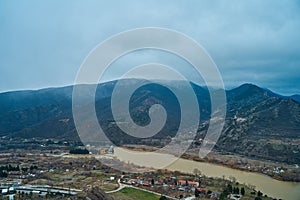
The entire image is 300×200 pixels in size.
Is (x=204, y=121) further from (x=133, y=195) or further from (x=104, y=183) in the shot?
(x=133, y=195)

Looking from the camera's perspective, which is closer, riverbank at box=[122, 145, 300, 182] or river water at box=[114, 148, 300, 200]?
river water at box=[114, 148, 300, 200]

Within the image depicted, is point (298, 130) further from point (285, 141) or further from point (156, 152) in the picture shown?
point (156, 152)

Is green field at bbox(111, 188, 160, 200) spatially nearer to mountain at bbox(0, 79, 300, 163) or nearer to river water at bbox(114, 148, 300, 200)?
river water at bbox(114, 148, 300, 200)

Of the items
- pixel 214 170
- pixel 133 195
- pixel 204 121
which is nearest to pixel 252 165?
pixel 214 170

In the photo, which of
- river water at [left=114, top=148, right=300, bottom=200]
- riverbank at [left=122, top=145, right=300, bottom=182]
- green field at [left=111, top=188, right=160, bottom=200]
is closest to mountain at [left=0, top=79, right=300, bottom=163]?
riverbank at [left=122, top=145, right=300, bottom=182]

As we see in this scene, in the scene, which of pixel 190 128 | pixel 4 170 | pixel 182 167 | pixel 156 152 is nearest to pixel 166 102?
pixel 190 128

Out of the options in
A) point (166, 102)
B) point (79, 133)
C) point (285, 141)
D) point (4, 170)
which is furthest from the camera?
point (166, 102)
